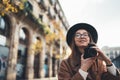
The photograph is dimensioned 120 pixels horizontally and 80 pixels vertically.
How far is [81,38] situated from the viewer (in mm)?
2361

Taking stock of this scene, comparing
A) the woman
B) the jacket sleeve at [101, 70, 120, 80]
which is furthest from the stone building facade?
the jacket sleeve at [101, 70, 120, 80]

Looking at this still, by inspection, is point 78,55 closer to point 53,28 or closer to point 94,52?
point 94,52

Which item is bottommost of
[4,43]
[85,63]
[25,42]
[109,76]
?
[109,76]

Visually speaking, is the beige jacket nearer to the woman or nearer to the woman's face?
the woman

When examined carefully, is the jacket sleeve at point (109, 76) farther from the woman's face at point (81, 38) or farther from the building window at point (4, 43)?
the building window at point (4, 43)

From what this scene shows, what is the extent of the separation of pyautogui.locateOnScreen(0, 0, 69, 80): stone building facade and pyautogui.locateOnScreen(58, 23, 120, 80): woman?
44.2 feet

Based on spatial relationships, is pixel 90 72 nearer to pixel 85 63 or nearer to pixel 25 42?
pixel 85 63

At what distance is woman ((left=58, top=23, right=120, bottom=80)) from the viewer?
80.4 inches

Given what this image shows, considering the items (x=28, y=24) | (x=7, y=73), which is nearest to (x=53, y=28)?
(x=28, y=24)

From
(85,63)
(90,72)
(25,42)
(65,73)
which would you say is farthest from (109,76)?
(25,42)

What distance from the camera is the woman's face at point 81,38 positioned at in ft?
7.68

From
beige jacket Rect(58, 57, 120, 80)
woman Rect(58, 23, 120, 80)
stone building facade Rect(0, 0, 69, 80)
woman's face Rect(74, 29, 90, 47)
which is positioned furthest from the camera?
stone building facade Rect(0, 0, 69, 80)

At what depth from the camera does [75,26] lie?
256 cm

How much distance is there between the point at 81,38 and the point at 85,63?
1.37ft
